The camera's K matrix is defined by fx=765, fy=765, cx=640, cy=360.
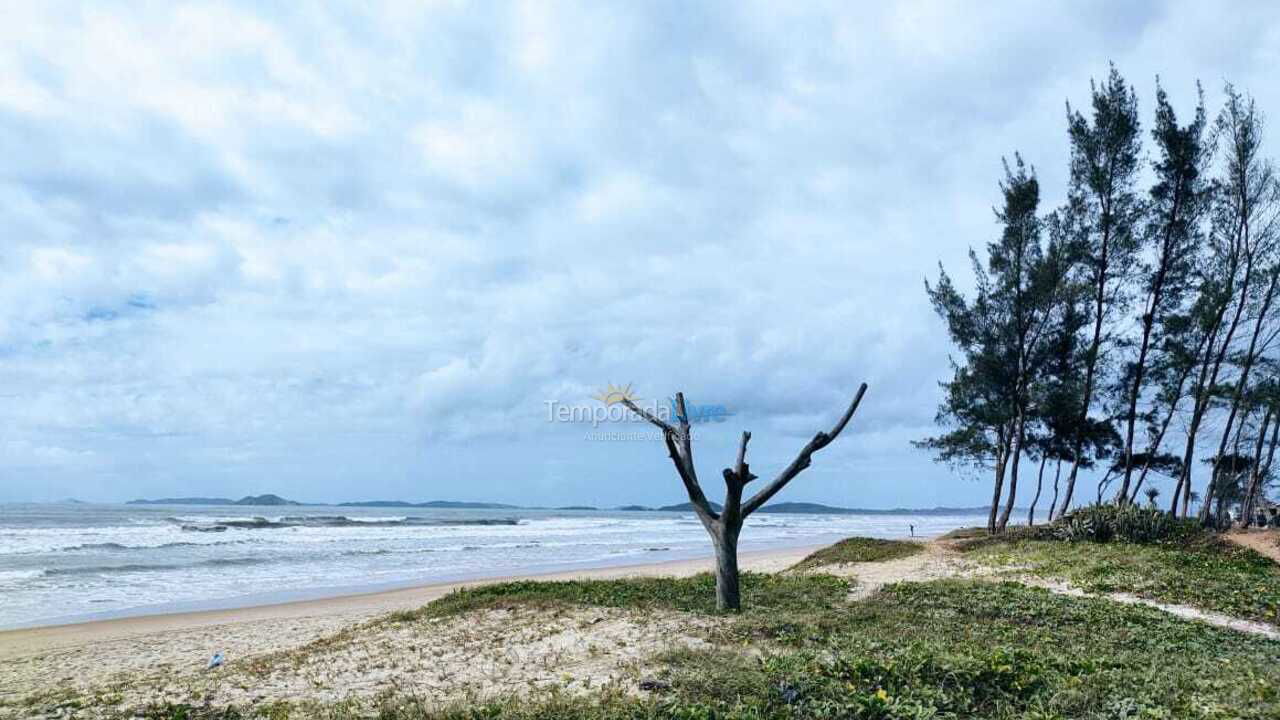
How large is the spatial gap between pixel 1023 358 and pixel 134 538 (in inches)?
1639

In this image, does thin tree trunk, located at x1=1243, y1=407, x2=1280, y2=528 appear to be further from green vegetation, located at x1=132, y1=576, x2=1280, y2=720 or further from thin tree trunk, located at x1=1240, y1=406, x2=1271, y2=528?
green vegetation, located at x1=132, y1=576, x2=1280, y2=720

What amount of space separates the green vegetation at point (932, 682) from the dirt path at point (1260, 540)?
11.7 m

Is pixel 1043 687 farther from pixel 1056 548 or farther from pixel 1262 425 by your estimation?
pixel 1262 425

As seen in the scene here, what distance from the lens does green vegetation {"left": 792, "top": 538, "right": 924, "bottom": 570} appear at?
64.2ft

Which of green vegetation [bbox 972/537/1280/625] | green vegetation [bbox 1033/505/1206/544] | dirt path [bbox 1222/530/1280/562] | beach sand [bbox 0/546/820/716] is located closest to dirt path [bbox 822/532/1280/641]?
dirt path [bbox 1222/530/1280/562]

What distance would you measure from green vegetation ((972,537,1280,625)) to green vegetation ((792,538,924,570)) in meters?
1.74

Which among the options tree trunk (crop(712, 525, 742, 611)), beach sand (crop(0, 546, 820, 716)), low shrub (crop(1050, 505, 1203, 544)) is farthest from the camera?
low shrub (crop(1050, 505, 1203, 544))

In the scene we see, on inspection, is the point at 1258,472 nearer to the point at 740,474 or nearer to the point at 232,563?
the point at 740,474

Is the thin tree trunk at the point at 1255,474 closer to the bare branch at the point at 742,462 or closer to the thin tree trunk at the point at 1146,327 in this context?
the thin tree trunk at the point at 1146,327

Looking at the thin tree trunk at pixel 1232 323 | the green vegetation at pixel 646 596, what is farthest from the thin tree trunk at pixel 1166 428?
the green vegetation at pixel 646 596

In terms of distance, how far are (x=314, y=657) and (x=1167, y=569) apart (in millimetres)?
14232

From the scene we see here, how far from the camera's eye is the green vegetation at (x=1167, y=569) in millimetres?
11414

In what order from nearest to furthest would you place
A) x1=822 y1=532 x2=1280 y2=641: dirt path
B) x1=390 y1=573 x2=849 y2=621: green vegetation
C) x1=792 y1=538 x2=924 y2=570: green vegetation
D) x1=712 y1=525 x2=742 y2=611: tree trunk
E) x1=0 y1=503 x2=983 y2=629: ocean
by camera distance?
x1=822 y1=532 x2=1280 y2=641: dirt path → x1=712 y1=525 x2=742 y2=611: tree trunk → x1=390 y1=573 x2=849 y2=621: green vegetation → x1=0 y1=503 x2=983 y2=629: ocean → x1=792 y1=538 x2=924 y2=570: green vegetation

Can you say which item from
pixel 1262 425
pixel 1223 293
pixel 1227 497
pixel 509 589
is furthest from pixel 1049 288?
pixel 509 589
